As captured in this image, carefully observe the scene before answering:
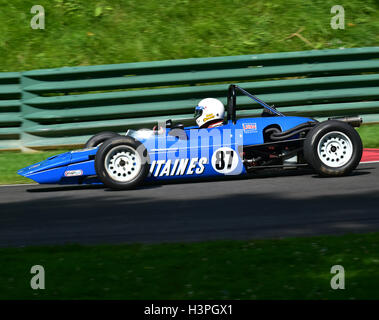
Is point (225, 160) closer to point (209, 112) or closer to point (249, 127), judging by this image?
point (249, 127)

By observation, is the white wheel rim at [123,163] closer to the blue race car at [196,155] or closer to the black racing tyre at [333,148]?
the blue race car at [196,155]

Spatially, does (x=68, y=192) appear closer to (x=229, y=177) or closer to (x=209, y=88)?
(x=229, y=177)

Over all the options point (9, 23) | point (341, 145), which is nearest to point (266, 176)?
point (341, 145)

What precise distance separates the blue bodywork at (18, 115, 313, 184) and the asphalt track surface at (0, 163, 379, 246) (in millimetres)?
183

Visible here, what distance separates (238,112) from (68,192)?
11.5 ft

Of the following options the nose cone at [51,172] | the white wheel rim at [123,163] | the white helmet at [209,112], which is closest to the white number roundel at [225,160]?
the white helmet at [209,112]

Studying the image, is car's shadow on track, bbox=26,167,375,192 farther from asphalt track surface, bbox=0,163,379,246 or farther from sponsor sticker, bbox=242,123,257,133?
sponsor sticker, bbox=242,123,257,133

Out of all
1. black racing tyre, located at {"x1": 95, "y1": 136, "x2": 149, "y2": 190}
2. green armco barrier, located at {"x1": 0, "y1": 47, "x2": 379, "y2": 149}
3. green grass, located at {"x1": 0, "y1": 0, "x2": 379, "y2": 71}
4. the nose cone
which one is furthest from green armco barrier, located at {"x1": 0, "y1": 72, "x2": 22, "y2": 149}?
black racing tyre, located at {"x1": 95, "y1": 136, "x2": 149, "y2": 190}

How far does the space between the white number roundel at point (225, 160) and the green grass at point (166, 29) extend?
4592mm

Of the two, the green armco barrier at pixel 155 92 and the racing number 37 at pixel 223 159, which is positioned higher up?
the green armco barrier at pixel 155 92

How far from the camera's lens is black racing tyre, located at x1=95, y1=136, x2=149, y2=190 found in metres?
8.17

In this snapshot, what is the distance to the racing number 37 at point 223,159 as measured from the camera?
A: 27.4 feet

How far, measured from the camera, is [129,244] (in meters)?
5.71

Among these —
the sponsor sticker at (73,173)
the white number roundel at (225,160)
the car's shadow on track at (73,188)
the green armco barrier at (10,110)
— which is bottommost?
the car's shadow on track at (73,188)
